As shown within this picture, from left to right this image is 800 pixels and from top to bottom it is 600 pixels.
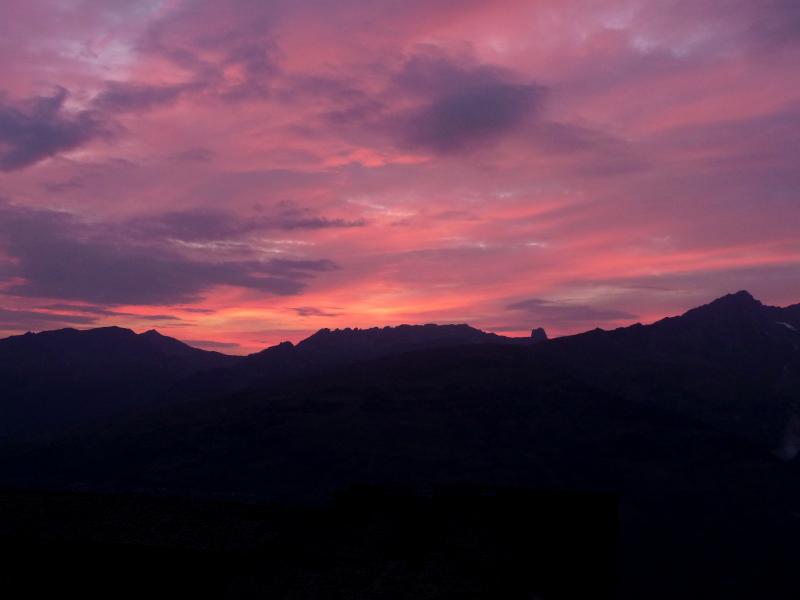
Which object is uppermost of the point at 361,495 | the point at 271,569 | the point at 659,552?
the point at 361,495

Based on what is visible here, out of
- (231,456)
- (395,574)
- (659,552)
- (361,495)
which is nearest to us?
(395,574)

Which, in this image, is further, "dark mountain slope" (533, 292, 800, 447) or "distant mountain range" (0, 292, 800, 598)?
"dark mountain slope" (533, 292, 800, 447)

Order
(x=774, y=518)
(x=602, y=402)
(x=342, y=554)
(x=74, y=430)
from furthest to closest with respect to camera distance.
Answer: (x=74, y=430) → (x=602, y=402) → (x=774, y=518) → (x=342, y=554)

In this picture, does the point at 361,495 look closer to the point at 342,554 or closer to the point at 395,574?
the point at 342,554

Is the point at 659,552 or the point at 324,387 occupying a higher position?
the point at 324,387

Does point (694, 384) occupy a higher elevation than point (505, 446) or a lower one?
higher

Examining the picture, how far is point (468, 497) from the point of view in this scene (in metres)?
25.8

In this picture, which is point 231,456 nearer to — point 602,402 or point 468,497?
point 602,402

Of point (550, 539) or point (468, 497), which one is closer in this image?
point (550, 539)

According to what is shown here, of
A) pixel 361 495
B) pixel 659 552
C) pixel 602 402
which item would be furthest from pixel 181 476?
pixel 361 495

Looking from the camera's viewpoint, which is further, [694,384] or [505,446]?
[694,384]

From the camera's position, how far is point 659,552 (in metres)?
83.6

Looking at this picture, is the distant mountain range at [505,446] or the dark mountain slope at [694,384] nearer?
the distant mountain range at [505,446]

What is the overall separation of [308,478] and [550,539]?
9185cm
